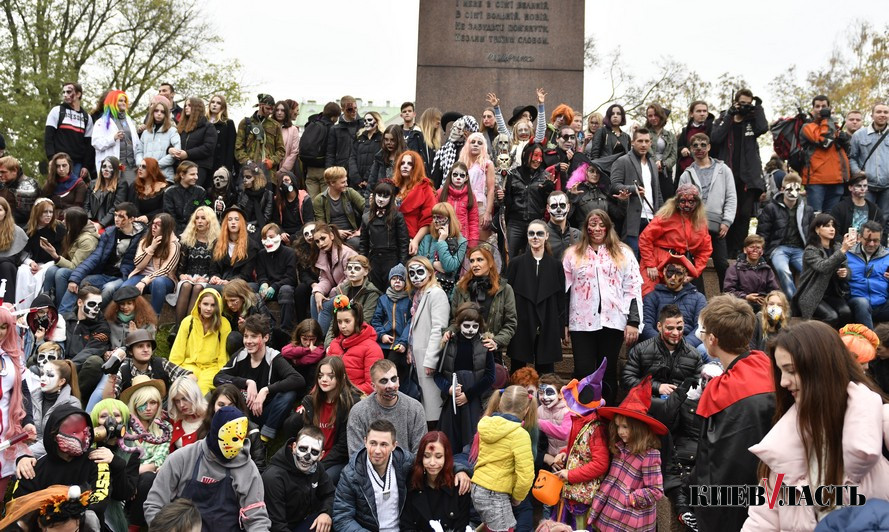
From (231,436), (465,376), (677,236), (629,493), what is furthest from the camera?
(677,236)

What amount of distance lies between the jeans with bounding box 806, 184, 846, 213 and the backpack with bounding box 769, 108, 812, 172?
375 mm

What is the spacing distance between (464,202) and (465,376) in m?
2.98

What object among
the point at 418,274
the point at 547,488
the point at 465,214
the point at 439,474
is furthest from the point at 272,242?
the point at 547,488

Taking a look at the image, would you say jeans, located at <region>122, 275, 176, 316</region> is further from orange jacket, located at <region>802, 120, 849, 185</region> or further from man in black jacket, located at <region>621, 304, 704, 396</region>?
orange jacket, located at <region>802, 120, 849, 185</region>

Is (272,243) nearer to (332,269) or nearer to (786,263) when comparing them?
(332,269)

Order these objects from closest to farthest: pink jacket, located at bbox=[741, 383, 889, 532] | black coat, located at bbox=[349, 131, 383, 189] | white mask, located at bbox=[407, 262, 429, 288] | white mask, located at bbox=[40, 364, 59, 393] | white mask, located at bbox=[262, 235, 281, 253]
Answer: pink jacket, located at bbox=[741, 383, 889, 532] < white mask, located at bbox=[40, 364, 59, 393] < white mask, located at bbox=[407, 262, 429, 288] < white mask, located at bbox=[262, 235, 281, 253] < black coat, located at bbox=[349, 131, 383, 189]

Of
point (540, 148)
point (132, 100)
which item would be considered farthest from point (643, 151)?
point (132, 100)

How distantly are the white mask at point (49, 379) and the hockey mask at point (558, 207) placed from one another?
519 centimetres

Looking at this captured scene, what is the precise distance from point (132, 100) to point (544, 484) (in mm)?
25583

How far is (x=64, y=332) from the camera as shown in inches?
387

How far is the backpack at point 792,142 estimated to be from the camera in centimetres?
1292

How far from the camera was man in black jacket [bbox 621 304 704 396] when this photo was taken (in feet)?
27.6

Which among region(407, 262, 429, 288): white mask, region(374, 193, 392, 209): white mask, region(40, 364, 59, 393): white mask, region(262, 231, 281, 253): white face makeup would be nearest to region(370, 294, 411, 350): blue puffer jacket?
region(407, 262, 429, 288): white mask

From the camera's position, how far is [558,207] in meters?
10.7
